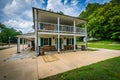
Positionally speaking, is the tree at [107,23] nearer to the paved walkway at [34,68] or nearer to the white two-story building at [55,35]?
the white two-story building at [55,35]

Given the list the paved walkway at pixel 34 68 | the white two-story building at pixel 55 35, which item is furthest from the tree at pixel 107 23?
the paved walkway at pixel 34 68

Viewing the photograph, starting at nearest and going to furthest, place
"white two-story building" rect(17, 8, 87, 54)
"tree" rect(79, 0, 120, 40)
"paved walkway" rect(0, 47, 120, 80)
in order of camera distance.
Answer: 1. "paved walkway" rect(0, 47, 120, 80)
2. "white two-story building" rect(17, 8, 87, 54)
3. "tree" rect(79, 0, 120, 40)

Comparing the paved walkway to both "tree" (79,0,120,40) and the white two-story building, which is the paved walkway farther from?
"tree" (79,0,120,40)

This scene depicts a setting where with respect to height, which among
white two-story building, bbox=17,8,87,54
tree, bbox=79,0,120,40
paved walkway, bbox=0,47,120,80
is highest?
tree, bbox=79,0,120,40

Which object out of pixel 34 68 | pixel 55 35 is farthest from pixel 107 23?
pixel 34 68

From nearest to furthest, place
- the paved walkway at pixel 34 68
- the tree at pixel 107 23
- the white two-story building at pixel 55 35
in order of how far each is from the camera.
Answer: the paved walkway at pixel 34 68
the white two-story building at pixel 55 35
the tree at pixel 107 23

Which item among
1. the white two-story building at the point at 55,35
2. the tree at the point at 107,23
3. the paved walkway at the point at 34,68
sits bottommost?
the paved walkway at the point at 34,68

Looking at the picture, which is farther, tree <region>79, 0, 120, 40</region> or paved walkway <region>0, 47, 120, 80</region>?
tree <region>79, 0, 120, 40</region>

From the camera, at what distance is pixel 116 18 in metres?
31.3

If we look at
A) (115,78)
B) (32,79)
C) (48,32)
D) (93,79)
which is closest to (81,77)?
(93,79)

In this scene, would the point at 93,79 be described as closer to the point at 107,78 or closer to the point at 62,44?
the point at 107,78

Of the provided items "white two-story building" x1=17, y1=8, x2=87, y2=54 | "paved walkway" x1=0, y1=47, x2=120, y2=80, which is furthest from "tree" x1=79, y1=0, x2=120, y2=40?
"paved walkway" x1=0, y1=47, x2=120, y2=80

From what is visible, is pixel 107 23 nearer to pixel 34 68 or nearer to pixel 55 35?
pixel 55 35

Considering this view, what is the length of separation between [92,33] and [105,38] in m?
5.73
